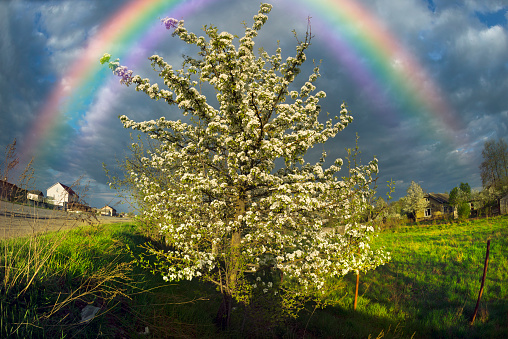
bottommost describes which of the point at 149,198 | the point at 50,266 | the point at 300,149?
the point at 50,266

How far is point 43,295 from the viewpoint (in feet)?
16.9

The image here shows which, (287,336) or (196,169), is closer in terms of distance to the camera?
(287,336)

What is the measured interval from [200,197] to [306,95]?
228 inches

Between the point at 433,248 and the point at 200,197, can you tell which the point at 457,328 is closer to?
the point at 200,197

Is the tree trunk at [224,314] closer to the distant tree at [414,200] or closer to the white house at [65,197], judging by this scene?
the white house at [65,197]

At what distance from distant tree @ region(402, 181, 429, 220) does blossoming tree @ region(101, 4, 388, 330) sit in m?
67.3

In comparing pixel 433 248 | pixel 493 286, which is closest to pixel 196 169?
pixel 493 286

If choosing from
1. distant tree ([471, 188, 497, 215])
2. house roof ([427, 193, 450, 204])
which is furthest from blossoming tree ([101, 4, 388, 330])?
house roof ([427, 193, 450, 204])

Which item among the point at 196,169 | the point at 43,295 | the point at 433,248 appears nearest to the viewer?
the point at 43,295

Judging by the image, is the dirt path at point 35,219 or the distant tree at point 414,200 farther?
the distant tree at point 414,200

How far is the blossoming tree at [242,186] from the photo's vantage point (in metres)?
7.57

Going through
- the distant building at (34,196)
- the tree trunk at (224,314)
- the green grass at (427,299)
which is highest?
the distant building at (34,196)

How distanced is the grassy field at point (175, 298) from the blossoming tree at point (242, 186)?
3.31 ft

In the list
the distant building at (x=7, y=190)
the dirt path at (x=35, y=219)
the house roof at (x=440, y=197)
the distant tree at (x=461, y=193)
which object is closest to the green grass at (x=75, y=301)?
the dirt path at (x=35, y=219)
